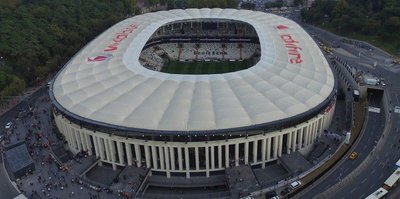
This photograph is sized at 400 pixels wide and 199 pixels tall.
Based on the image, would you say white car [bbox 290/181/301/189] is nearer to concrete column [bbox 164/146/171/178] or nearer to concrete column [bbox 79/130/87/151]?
concrete column [bbox 164/146/171/178]

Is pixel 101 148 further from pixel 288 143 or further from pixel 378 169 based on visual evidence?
pixel 378 169

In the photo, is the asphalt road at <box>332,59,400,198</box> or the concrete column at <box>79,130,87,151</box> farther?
the concrete column at <box>79,130,87,151</box>

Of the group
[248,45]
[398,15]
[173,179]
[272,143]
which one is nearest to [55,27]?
[248,45]

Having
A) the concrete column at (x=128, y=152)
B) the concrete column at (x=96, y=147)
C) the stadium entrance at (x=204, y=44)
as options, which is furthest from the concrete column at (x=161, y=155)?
the stadium entrance at (x=204, y=44)

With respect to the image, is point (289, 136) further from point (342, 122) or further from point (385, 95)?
point (385, 95)

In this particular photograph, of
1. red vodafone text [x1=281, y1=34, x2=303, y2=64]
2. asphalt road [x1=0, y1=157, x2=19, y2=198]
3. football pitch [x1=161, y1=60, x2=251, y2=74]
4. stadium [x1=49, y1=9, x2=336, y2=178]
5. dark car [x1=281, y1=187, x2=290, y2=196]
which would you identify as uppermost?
red vodafone text [x1=281, y1=34, x2=303, y2=64]

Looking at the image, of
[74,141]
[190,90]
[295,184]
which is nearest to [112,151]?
[74,141]

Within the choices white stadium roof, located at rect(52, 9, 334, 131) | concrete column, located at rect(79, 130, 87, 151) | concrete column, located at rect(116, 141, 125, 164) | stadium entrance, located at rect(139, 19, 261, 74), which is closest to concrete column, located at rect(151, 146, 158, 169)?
white stadium roof, located at rect(52, 9, 334, 131)
